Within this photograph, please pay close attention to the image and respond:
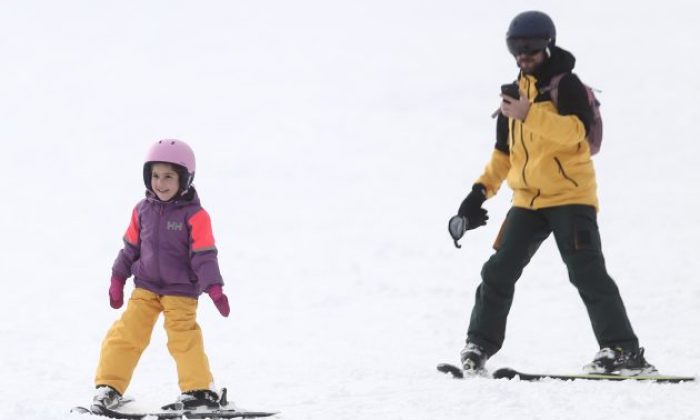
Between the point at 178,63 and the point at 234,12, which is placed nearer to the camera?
the point at 178,63

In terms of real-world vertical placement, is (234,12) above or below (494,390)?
above

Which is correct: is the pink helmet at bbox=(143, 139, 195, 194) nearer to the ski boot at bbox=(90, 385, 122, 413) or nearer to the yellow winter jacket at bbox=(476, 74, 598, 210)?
the ski boot at bbox=(90, 385, 122, 413)

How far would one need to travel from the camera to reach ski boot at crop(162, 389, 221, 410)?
15.4 ft

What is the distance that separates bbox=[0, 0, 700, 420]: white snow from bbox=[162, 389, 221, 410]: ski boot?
1.19 feet

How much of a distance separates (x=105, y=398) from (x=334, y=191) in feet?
54.0

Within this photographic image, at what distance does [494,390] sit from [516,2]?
4269cm

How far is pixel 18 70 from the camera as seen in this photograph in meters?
35.8

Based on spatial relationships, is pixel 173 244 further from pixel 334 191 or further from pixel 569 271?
pixel 334 191

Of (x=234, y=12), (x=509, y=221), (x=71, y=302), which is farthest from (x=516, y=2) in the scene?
(x=509, y=221)

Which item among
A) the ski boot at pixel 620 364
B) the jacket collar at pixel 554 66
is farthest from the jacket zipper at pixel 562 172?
the ski boot at pixel 620 364

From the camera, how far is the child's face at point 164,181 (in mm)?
4859

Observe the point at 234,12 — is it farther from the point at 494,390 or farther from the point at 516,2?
the point at 494,390

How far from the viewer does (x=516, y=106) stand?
5.02m

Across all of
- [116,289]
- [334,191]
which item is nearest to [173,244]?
[116,289]
